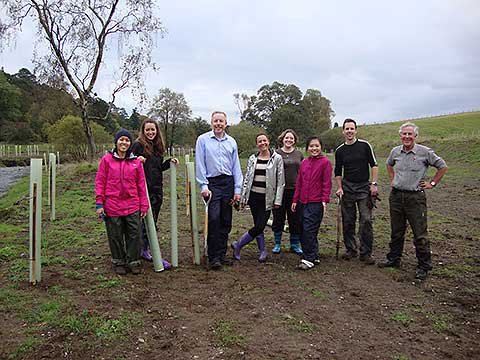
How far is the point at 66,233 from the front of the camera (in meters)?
7.48

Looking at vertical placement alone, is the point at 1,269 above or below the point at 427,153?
below

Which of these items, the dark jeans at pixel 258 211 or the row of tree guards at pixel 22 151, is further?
Answer: the row of tree guards at pixel 22 151

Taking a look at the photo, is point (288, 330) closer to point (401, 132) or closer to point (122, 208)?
point (122, 208)

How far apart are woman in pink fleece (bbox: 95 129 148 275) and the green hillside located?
81.7 ft

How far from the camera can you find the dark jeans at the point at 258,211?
226 inches

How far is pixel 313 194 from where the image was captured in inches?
222

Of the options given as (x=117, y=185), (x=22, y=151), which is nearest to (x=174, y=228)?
(x=117, y=185)

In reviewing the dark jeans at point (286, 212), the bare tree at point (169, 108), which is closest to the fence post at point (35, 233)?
the dark jeans at point (286, 212)

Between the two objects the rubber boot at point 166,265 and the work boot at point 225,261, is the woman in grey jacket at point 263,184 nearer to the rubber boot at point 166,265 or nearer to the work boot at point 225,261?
the work boot at point 225,261

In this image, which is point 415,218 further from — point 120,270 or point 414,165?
point 120,270

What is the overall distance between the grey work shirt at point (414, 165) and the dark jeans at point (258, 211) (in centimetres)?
187

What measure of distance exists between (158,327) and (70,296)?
50.3 inches

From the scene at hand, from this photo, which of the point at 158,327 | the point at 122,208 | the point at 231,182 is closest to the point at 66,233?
the point at 122,208

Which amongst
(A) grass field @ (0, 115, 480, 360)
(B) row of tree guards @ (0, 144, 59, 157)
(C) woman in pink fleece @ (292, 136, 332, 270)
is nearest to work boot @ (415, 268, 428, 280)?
(A) grass field @ (0, 115, 480, 360)
